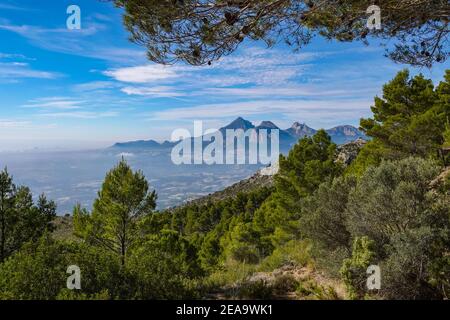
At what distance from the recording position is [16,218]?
1381 cm

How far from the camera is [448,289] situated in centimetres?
583

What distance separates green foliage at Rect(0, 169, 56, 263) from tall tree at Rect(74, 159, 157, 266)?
231 cm

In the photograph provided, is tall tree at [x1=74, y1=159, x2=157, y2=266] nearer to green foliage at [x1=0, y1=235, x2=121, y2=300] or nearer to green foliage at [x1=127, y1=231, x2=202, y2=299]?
green foliage at [x1=127, y1=231, x2=202, y2=299]

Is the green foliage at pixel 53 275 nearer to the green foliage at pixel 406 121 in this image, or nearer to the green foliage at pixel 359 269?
the green foliage at pixel 359 269

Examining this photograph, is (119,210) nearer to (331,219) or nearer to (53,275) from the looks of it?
(53,275)

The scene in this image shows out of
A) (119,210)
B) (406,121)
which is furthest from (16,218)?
(406,121)

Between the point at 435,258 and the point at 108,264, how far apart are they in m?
5.60

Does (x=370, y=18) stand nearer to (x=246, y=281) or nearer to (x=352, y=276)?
(x=352, y=276)

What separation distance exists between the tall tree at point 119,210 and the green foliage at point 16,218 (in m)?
2.31

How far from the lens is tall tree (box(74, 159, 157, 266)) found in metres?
15.8

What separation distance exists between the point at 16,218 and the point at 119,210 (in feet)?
12.6

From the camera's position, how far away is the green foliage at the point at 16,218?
44.5 ft

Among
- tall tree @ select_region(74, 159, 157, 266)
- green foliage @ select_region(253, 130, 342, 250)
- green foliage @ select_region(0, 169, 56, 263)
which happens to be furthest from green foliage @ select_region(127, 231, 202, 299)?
green foliage @ select_region(253, 130, 342, 250)
